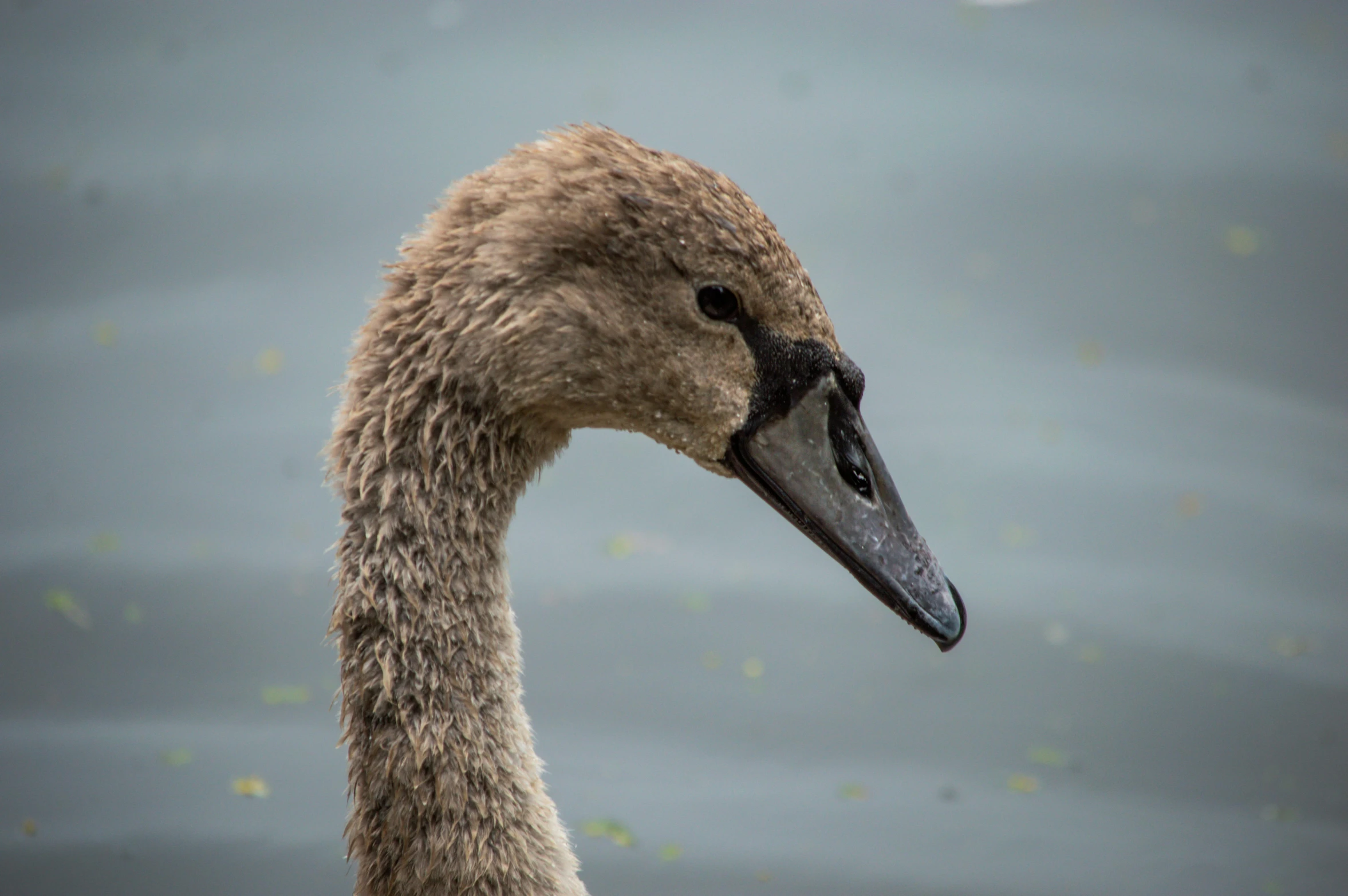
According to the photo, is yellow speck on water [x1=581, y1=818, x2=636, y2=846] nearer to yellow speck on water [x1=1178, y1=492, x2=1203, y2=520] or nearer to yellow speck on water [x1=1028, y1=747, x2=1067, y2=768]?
yellow speck on water [x1=1028, y1=747, x2=1067, y2=768]

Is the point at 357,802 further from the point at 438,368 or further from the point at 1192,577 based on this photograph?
the point at 1192,577

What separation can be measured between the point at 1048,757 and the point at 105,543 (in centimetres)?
→ 339

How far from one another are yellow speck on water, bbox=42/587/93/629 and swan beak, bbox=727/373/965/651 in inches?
115

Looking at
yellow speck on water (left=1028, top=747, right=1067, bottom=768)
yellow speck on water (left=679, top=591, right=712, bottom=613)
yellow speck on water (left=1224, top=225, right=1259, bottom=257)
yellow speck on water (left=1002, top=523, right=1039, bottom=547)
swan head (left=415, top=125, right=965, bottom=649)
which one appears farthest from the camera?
yellow speck on water (left=1224, top=225, right=1259, bottom=257)

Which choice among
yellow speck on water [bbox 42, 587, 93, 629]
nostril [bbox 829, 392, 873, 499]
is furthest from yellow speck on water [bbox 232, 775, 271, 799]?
nostril [bbox 829, 392, 873, 499]

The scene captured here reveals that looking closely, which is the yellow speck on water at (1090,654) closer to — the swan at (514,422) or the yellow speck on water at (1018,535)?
the yellow speck on water at (1018,535)

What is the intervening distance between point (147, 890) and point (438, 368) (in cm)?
225

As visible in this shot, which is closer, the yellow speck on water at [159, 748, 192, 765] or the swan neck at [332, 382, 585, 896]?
the swan neck at [332, 382, 585, 896]

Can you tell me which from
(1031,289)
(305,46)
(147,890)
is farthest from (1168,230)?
(147,890)

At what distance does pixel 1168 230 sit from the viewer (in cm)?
578

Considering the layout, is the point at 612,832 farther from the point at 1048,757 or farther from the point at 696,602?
the point at 1048,757

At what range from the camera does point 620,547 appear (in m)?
4.70

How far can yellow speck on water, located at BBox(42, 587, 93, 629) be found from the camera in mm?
4336

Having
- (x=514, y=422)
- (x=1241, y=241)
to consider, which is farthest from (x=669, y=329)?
(x=1241, y=241)
